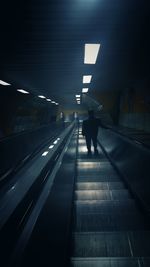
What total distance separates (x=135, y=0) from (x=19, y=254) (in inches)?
195

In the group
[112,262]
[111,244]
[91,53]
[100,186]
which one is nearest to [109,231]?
[111,244]

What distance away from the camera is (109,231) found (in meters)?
4.70

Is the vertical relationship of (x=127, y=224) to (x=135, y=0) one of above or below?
below

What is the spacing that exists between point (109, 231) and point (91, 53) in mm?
6987

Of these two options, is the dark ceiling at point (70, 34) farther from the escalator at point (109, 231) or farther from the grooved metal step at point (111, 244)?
the grooved metal step at point (111, 244)

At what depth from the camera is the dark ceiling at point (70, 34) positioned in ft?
19.0

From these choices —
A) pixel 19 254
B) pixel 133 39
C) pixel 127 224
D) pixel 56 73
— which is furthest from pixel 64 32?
pixel 56 73

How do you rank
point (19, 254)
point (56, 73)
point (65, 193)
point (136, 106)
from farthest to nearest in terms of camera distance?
point (136, 106), point (56, 73), point (65, 193), point (19, 254)

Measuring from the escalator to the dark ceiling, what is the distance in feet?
13.4

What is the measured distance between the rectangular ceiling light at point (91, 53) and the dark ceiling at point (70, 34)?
7.0 inches

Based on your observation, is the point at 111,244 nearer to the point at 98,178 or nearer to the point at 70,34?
the point at 98,178

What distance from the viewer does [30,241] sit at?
424 cm

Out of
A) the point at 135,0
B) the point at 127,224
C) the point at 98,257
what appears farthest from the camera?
the point at 135,0

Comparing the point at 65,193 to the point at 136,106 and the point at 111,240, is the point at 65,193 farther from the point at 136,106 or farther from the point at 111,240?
the point at 136,106
